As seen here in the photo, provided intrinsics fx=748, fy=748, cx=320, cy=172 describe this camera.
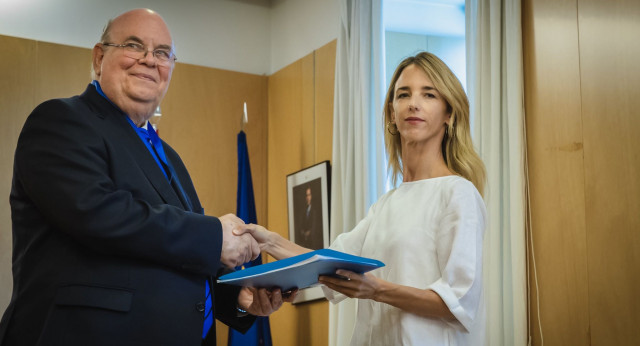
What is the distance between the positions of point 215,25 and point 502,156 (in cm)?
353

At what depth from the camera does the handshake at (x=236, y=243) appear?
87.0 inches

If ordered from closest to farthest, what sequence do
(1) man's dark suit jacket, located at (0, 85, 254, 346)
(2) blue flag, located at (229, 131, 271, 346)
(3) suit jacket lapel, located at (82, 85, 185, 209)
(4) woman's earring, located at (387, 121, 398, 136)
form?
1. (1) man's dark suit jacket, located at (0, 85, 254, 346)
2. (3) suit jacket lapel, located at (82, 85, 185, 209)
3. (4) woman's earring, located at (387, 121, 398, 136)
4. (2) blue flag, located at (229, 131, 271, 346)

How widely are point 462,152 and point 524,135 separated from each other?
113 cm

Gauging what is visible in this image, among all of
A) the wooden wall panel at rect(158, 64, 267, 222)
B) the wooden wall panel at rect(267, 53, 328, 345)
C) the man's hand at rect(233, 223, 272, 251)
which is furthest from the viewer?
the wooden wall panel at rect(158, 64, 267, 222)

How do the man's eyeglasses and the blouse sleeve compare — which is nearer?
the blouse sleeve

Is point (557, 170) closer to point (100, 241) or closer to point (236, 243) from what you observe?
point (236, 243)

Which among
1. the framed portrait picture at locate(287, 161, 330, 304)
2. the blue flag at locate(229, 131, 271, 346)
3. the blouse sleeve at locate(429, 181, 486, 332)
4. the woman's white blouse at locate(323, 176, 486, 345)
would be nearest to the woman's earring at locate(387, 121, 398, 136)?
the woman's white blouse at locate(323, 176, 486, 345)

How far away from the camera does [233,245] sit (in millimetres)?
2232

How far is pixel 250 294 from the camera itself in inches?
102

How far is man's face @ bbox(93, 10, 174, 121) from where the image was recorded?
2.39 meters

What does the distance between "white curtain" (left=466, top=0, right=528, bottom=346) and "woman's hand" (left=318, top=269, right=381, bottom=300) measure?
4.67ft

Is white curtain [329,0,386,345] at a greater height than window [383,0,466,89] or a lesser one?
lesser

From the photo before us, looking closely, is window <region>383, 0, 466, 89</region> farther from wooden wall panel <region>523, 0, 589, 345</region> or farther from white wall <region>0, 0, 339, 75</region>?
wooden wall panel <region>523, 0, 589, 345</region>

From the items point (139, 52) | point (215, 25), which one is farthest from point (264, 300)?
point (215, 25)
